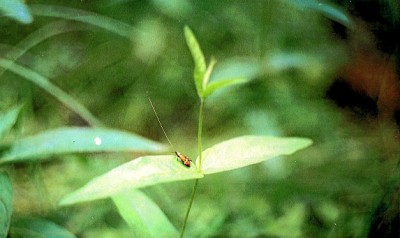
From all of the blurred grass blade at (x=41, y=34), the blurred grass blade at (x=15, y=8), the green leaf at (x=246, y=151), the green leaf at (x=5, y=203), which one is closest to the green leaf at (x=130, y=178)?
the green leaf at (x=246, y=151)

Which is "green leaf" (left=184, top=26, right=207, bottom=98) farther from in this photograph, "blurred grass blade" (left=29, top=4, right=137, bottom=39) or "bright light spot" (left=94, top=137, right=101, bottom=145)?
"blurred grass blade" (left=29, top=4, right=137, bottom=39)

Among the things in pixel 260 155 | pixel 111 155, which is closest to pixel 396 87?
pixel 111 155

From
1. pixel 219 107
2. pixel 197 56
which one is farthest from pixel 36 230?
pixel 219 107

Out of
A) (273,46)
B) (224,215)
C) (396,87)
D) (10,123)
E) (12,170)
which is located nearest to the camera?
(10,123)

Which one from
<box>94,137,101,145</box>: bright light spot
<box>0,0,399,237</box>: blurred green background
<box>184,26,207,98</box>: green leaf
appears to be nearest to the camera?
<box>184,26,207,98</box>: green leaf

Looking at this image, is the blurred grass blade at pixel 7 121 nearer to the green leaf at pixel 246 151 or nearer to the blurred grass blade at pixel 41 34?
the green leaf at pixel 246 151

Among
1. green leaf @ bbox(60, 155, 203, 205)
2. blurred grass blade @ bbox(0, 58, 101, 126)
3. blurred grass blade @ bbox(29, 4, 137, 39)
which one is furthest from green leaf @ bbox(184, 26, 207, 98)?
blurred grass blade @ bbox(29, 4, 137, 39)

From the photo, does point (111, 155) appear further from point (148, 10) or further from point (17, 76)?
point (148, 10)
